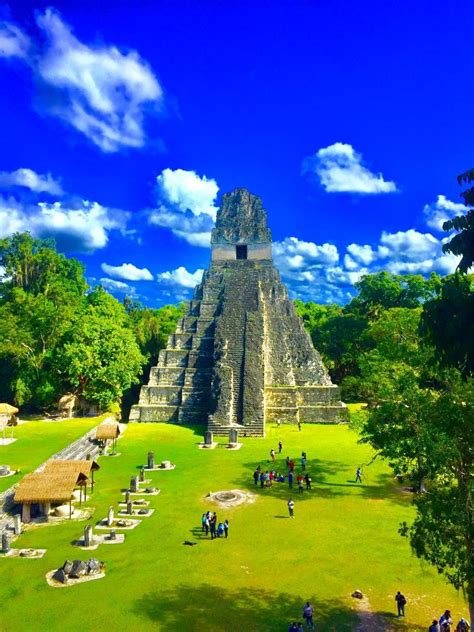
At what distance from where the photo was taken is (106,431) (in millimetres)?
24062

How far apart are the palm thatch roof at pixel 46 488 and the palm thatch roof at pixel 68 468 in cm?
19

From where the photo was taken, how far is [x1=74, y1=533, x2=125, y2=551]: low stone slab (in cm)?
1373

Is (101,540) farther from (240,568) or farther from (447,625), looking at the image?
(447,625)

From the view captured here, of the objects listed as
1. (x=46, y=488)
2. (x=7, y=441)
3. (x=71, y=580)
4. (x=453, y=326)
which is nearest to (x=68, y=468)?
(x=46, y=488)

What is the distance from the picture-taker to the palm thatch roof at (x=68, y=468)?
16.7 metres

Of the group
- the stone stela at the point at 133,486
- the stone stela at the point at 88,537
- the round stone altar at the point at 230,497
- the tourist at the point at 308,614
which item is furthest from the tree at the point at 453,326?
the stone stela at the point at 133,486

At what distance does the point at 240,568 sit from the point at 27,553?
6.05 m

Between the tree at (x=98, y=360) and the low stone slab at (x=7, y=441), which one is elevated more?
the tree at (x=98, y=360)

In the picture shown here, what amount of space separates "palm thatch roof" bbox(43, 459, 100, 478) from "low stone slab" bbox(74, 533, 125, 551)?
2.73 metres

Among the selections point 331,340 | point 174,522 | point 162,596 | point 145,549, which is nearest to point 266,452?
point 174,522

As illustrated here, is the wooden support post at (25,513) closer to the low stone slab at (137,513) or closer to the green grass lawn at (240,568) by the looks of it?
the green grass lawn at (240,568)

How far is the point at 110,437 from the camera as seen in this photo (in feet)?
78.4

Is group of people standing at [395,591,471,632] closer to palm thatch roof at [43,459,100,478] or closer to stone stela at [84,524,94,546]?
stone stela at [84,524,94,546]

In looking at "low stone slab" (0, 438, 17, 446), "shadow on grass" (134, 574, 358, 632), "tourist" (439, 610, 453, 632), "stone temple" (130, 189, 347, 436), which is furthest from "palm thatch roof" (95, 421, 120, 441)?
"tourist" (439, 610, 453, 632)
